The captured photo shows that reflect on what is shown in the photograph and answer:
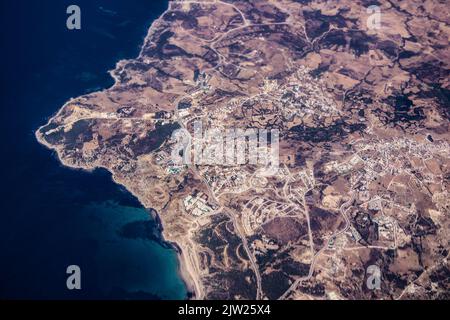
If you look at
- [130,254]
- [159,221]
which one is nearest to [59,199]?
[130,254]

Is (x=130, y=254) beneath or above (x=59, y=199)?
beneath

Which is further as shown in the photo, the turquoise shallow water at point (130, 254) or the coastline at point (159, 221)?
the coastline at point (159, 221)

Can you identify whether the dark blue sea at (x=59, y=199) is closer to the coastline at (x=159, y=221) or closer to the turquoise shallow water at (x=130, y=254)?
the turquoise shallow water at (x=130, y=254)

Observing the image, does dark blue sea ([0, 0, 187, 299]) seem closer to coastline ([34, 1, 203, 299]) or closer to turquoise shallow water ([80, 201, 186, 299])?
turquoise shallow water ([80, 201, 186, 299])

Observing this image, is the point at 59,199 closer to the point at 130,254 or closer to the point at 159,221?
the point at 130,254

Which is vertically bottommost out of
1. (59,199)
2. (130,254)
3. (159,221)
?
(130,254)

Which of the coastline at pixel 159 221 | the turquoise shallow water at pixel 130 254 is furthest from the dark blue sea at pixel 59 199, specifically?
the coastline at pixel 159 221

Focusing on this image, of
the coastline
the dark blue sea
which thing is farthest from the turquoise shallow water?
the coastline

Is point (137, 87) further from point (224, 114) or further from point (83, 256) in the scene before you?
point (83, 256)

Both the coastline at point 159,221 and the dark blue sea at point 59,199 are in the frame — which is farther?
the coastline at point 159,221
